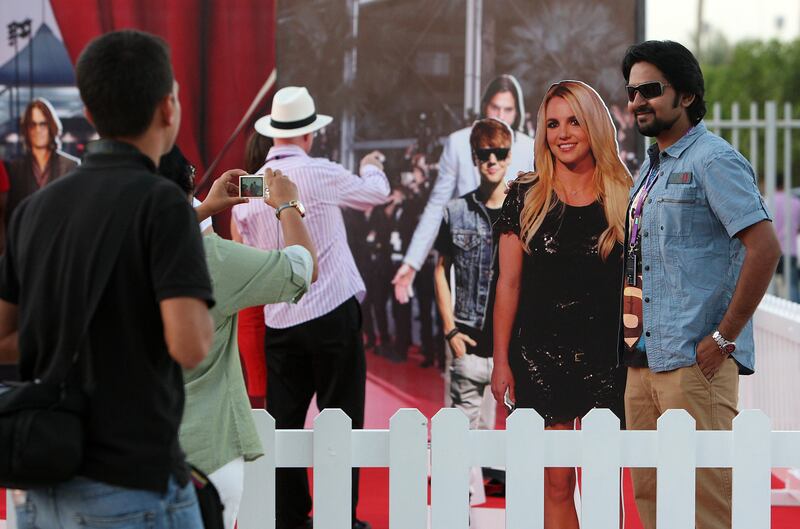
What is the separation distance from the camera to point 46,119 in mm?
5477

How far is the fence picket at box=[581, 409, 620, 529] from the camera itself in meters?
Answer: 3.35

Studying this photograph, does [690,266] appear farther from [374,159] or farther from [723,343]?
[374,159]

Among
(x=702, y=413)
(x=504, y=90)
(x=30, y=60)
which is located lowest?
(x=702, y=413)

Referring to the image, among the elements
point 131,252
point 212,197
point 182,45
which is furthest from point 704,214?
point 182,45

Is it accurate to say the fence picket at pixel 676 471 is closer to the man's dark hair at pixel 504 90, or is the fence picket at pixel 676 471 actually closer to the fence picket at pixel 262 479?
the fence picket at pixel 262 479

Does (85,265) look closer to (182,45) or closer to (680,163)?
(680,163)

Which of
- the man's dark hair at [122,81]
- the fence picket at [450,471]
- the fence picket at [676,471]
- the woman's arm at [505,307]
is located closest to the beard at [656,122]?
the woman's arm at [505,307]

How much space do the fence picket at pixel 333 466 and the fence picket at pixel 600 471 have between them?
0.70 metres

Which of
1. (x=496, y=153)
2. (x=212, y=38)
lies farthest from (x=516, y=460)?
(x=212, y=38)

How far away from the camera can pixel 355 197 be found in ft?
17.4

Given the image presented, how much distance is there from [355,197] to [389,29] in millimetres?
838

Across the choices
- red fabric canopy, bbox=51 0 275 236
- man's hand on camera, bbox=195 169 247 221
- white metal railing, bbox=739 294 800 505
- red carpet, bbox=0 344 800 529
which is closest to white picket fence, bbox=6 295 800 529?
man's hand on camera, bbox=195 169 247 221

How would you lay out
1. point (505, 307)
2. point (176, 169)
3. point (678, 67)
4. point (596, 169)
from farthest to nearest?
1. point (505, 307)
2. point (596, 169)
3. point (678, 67)
4. point (176, 169)

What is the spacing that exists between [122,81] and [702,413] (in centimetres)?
211
